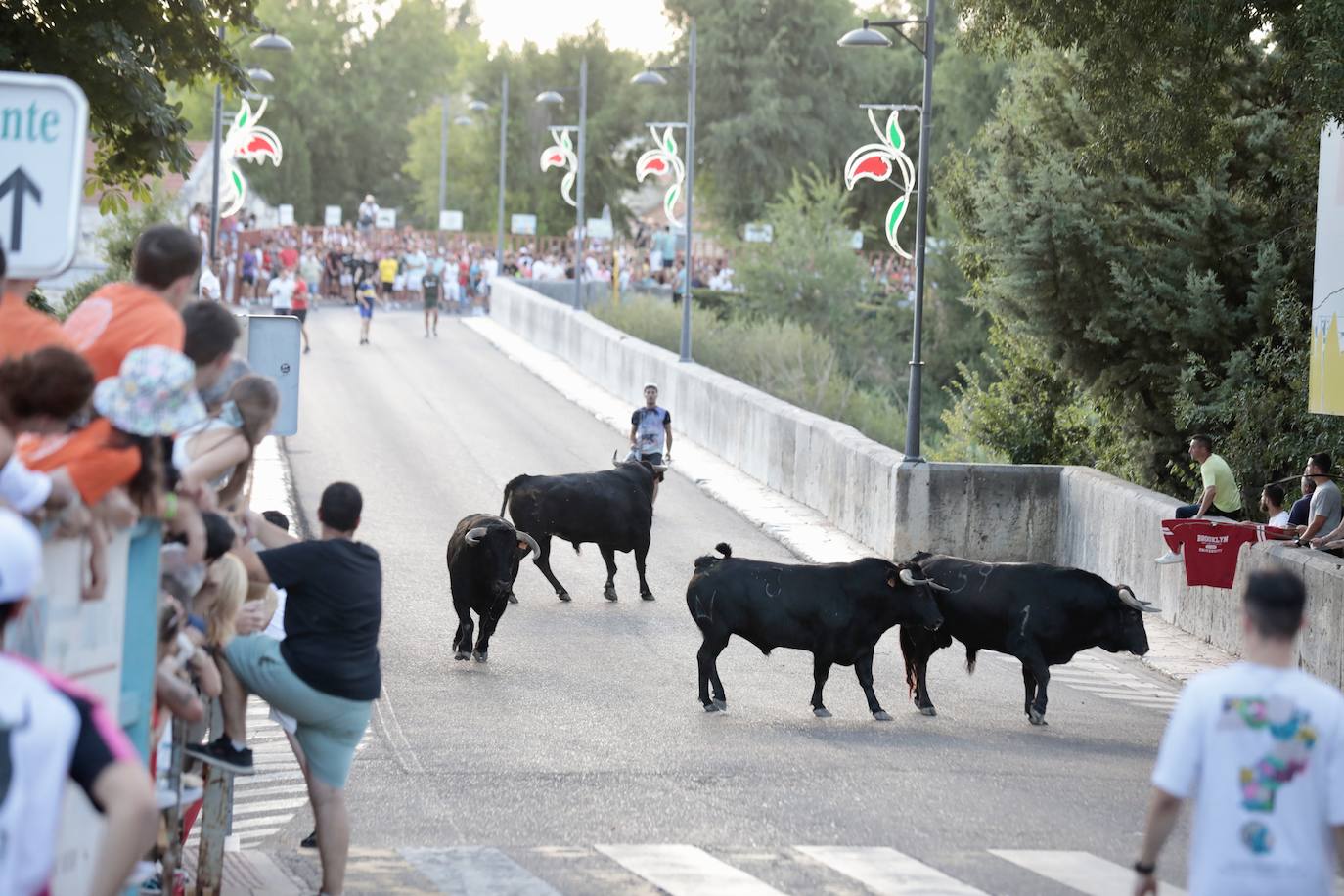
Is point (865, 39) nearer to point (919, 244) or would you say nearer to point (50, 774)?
point (919, 244)

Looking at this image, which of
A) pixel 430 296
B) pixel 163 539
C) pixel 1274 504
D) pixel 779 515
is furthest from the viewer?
pixel 430 296

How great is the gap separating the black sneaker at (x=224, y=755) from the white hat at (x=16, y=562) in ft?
10.8

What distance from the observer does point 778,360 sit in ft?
141

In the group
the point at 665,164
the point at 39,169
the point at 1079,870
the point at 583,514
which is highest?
the point at 665,164

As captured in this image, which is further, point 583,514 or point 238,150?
point 238,150

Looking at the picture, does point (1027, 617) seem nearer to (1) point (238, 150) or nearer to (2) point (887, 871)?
(2) point (887, 871)

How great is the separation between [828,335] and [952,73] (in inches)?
707

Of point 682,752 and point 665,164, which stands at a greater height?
point 665,164

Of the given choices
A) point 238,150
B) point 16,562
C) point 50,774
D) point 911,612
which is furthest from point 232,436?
point 238,150

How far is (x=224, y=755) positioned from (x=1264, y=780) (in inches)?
166

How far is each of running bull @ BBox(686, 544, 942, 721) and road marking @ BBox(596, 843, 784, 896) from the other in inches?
161

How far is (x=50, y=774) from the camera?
4496 mm

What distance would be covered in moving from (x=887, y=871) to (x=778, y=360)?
33.7 metres

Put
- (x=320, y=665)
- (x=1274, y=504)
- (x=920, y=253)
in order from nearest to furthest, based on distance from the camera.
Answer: (x=320, y=665), (x=1274, y=504), (x=920, y=253)
